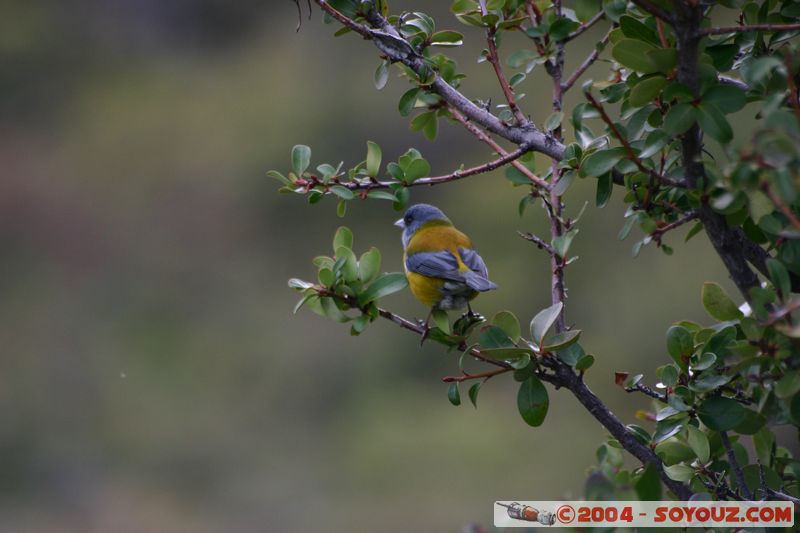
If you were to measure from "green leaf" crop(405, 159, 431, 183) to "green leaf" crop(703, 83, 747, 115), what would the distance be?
25.3 inches

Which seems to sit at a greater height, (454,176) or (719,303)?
(454,176)

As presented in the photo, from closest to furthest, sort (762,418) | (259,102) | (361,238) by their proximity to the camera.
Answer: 1. (762,418)
2. (361,238)
3. (259,102)

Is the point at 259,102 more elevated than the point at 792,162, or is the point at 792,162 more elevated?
the point at 259,102

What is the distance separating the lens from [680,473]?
168 centimetres

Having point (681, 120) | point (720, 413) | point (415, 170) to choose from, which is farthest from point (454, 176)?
point (720, 413)

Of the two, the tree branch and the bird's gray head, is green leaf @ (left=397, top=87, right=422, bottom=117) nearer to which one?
the tree branch

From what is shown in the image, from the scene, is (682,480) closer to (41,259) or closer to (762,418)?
(762,418)

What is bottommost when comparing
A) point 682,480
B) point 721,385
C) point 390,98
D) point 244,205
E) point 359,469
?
point 682,480

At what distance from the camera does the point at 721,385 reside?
1565mm

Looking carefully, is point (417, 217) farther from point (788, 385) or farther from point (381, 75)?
point (788, 385)

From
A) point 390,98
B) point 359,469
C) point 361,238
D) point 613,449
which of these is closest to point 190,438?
point 359,469

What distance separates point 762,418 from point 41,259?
8.11 metres

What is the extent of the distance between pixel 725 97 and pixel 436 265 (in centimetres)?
136

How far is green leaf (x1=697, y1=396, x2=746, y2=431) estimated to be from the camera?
1531 millimetres
